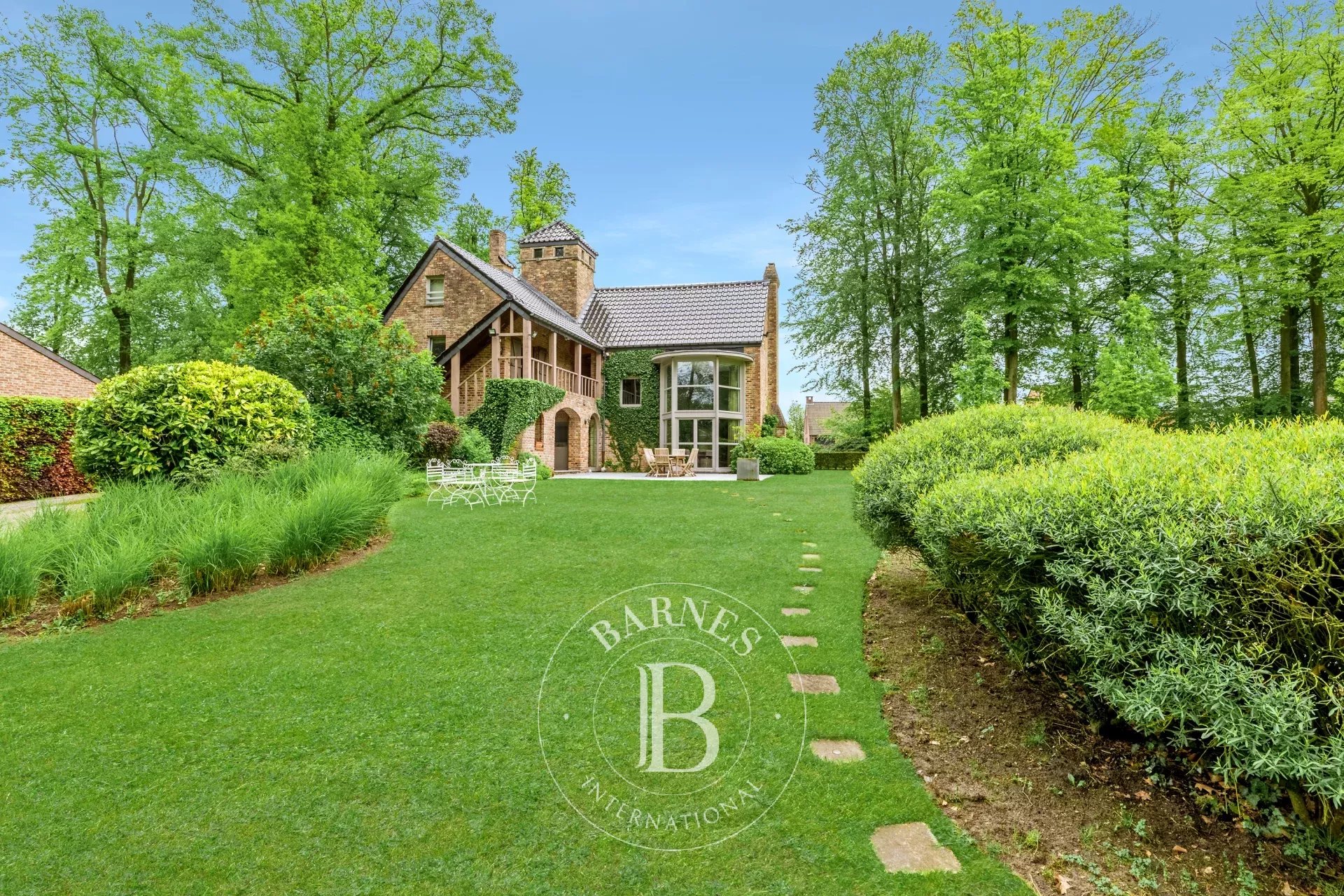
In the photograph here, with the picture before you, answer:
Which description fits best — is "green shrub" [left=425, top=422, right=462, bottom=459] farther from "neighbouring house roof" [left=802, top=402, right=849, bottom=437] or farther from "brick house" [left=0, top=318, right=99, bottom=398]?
"neighbouring house roof" [left=802, top=402, right=849, bottom=437]

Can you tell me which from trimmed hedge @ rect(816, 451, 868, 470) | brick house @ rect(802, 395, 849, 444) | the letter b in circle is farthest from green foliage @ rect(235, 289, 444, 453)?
brick house @ rect(802, 395, 849, 444)

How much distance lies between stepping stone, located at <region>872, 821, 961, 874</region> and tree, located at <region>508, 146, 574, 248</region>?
104ft

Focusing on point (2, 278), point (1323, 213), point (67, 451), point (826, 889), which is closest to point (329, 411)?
point (67, 451)

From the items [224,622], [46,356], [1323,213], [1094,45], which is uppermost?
[1094,45]

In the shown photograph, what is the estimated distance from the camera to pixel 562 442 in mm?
24359

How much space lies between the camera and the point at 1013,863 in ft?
7.74

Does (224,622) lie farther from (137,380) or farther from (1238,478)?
(1238,478)

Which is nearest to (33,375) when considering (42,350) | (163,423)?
(42,350)

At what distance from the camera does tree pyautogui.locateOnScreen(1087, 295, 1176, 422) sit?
15383 mm

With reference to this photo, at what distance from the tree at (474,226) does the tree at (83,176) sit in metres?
10.5

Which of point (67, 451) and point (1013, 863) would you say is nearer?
point (1013, 863)

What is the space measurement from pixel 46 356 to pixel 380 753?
70.3 feet

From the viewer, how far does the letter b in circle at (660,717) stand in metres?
3.02

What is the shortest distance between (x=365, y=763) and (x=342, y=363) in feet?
33.8
